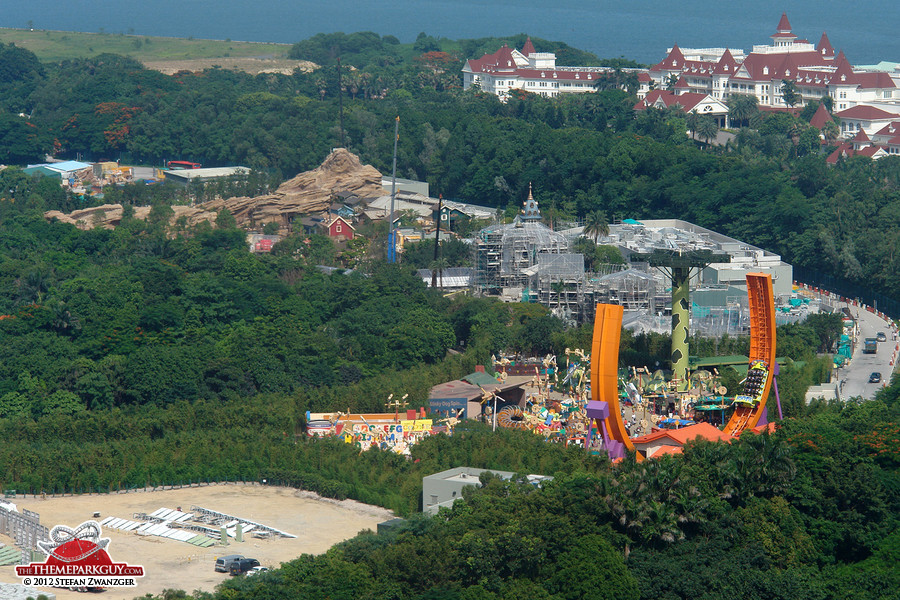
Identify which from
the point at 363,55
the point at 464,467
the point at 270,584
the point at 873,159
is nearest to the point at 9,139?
the point at 363,55

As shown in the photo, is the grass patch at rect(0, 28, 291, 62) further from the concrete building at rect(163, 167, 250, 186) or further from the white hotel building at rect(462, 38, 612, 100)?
the concrete building at rect(163, 167, 250, 186)

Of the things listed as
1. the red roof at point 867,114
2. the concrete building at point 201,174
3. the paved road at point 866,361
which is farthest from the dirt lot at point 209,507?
the red roof at point 867,114

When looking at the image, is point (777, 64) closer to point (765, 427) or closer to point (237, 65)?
point (237, 65)

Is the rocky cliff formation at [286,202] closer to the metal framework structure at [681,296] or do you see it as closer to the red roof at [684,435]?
the metal framework structure at [681,296]

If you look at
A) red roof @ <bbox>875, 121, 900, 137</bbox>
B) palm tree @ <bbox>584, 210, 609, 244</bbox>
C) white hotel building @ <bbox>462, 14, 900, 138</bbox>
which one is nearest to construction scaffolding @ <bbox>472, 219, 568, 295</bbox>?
palm tree @ <bbox>584, 210, 609, 244</bbox>

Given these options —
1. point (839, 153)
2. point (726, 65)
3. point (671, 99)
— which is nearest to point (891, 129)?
point (839, 153)

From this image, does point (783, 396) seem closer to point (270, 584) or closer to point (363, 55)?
point (270, 584)
